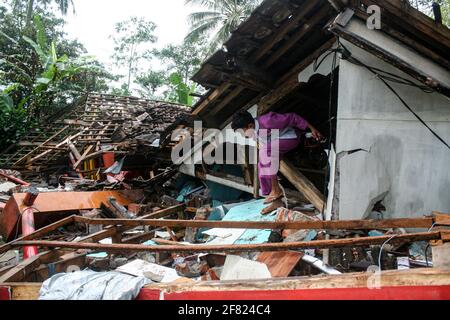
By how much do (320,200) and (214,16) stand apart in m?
19.5

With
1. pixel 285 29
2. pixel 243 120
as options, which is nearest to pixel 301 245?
pixel 285 29

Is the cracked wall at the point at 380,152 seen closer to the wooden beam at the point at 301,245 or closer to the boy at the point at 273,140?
the boy at the point at 273,140

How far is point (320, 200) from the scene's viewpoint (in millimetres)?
4379

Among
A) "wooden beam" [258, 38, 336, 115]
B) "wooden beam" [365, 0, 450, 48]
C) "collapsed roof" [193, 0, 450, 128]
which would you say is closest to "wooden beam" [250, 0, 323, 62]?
"collapsed roof" [193, 0, 450, 128]

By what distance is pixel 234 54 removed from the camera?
440cm

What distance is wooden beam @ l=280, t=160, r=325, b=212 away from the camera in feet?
14.5

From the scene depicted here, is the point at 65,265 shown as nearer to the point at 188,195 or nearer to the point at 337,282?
the point at 337,282

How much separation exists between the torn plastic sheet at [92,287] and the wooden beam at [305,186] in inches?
107

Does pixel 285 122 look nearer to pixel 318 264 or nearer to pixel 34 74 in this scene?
pixel 318 264

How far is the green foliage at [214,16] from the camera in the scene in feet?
66.5

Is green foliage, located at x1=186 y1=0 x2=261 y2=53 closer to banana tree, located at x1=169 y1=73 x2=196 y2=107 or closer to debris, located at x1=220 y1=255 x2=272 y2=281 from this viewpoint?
banana tree, located at x1=169 y1=73 x2=196 y2=107

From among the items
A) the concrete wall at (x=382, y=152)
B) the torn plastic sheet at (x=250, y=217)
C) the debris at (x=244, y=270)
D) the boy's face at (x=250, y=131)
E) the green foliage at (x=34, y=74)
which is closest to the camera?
the debris at (x=244, y=270)

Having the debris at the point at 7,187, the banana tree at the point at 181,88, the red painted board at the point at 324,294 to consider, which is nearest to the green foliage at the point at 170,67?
the banana tree at the point at 181,88

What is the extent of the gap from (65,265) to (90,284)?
1.71 meters
